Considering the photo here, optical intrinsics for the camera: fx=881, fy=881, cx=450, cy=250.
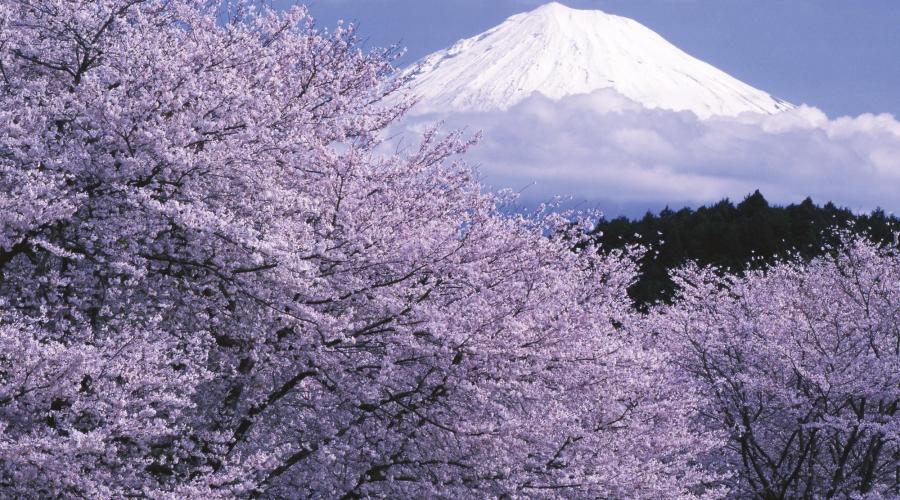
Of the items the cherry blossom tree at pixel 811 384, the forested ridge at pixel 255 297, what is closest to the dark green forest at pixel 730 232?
the cherry blossom tree at pixel 811 384

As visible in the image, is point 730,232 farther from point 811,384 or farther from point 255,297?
point 255,297

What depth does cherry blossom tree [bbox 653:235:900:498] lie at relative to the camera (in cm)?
1528

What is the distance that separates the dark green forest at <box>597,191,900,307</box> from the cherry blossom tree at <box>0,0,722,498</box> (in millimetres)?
32838

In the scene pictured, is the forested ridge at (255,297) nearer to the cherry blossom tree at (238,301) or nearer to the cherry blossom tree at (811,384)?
the cherry blossom tree at (238,301)

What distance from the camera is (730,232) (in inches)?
1978

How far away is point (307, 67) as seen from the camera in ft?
41.6

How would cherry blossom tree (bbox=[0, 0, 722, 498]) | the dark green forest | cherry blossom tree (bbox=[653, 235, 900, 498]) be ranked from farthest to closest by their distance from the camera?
the dark green forest → cherry blossom tree (bbox=[653, 235, 900, 498]) → cherry blossom tree (bbox=[0, 0, 722, 498])

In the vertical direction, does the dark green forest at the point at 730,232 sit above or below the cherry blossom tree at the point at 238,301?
above

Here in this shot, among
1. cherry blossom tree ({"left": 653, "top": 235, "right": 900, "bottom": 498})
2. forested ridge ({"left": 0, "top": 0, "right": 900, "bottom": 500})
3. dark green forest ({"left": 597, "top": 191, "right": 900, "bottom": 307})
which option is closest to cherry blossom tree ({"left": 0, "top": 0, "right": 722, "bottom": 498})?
forested ridge ({"left": 0, "top": 0, "right": 900, "bottom": 500})

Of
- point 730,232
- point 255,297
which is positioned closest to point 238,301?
point 255,297

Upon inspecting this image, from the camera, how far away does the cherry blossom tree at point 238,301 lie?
8.09 meters

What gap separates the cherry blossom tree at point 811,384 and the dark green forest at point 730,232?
939 inches

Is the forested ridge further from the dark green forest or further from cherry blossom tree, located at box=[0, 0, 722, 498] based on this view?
the dark green forest

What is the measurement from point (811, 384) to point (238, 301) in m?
11.4
